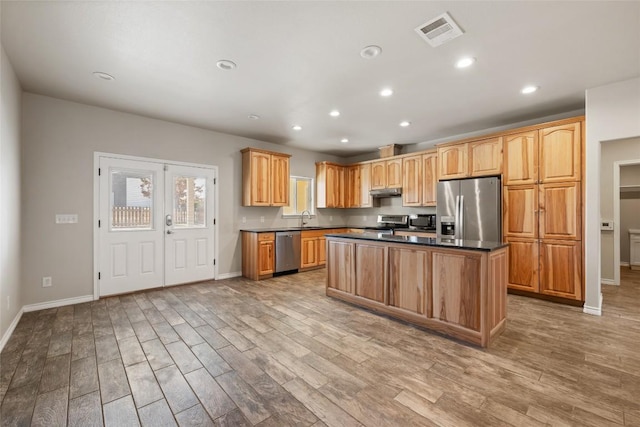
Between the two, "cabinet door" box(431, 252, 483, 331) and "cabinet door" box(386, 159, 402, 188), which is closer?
"cabinet door" box(431, 252, 483, 331)

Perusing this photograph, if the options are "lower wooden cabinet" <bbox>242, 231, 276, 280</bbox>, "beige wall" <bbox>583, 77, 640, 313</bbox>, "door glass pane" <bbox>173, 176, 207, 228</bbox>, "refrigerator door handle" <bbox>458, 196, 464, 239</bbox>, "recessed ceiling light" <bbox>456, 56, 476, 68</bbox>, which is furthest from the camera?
"lower wooden cabinet" <bbox>242, 231, 276, 280</bbox>

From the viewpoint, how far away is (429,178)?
5.66 m

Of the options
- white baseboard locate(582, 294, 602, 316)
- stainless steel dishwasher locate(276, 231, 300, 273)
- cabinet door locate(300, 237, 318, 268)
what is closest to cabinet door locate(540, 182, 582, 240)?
white baseboard locate(582, 294, 602, 316)

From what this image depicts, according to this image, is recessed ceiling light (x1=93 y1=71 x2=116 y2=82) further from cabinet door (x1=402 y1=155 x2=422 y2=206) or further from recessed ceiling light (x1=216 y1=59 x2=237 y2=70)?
cabinet door (x1=402 y1=155 x2=422 y2=206)

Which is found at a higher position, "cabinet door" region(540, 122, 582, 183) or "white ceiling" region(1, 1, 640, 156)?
"white ceiling" region(1, 1, 640, 156)

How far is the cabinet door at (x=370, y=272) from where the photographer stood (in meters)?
3.51

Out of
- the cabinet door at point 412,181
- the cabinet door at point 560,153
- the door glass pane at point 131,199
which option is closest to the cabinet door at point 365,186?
the cabinet door at point 412,181

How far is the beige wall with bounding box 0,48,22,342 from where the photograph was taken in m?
2.67

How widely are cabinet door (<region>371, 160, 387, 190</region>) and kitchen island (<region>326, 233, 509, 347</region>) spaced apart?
301 cm

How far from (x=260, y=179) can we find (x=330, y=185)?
6.73ft

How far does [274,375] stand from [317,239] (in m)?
4.26

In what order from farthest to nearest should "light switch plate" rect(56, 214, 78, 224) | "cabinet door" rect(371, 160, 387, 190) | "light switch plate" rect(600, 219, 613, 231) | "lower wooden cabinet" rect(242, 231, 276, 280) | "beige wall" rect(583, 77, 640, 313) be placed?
"cabinet door" rect(371, 160, 387, 190), "lower wooden cabinet" rect(242, 231, 276, 280), "light switch plate" rect(600, 219, 613, 231), "light switch plate" rect(56, 214, 78, 224), "beige wall" rect(583, 77, 640, 313)

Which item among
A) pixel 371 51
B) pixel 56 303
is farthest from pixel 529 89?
pixel 56 303

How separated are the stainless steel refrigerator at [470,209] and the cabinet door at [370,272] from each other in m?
1.36
